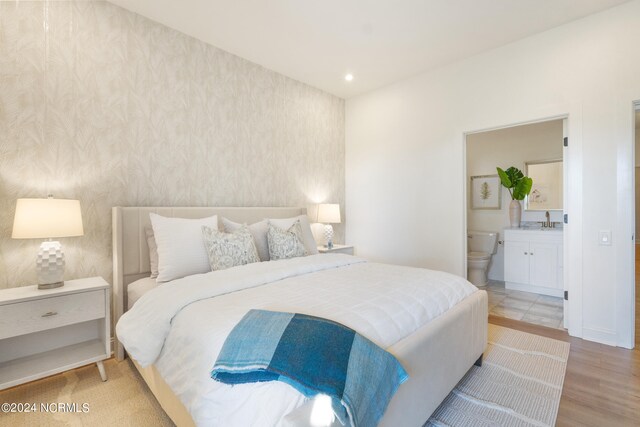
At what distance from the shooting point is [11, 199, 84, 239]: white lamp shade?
1.84 metres

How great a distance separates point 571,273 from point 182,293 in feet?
10.6

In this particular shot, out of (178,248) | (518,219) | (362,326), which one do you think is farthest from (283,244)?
(518,219)

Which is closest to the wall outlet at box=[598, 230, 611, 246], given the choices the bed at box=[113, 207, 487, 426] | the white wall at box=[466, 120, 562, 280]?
the bed at box=[113, 207, 487, 426]

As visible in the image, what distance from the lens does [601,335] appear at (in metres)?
2.57

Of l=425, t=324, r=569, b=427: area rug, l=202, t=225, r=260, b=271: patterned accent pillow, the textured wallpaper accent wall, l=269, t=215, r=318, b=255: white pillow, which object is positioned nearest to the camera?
l=425, t=324, r=569, b=427: area rug

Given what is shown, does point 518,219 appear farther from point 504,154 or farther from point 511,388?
point 511,388

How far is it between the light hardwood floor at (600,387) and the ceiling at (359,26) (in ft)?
9.34

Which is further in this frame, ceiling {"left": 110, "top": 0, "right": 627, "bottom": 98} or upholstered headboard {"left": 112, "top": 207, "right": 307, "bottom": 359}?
ceiling {"left": 110, "top": 0, "right": 627, "bottom": 98}

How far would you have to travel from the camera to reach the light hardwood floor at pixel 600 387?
1.66 metres

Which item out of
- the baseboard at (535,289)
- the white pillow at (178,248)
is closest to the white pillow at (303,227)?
the white pillow at (178,248)

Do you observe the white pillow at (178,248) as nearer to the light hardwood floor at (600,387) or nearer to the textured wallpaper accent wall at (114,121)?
the textured wallpaper accent wall at (114,121)

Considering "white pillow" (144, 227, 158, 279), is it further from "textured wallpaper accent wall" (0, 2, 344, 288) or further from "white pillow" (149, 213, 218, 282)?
"textured wallpaper accent wall" (0, 2, 344, 288)

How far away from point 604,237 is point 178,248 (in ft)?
11.5

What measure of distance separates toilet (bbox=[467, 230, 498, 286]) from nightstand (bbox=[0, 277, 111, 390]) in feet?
14.0
